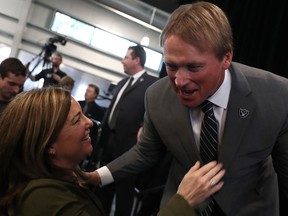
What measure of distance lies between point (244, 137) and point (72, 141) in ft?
1.75

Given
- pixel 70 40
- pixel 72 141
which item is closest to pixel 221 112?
pixel 72 141

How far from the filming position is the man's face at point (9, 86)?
7.64ft

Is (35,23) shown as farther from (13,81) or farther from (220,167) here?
(220,167)

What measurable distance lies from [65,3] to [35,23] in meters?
0.78

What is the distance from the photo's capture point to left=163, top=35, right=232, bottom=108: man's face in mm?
920

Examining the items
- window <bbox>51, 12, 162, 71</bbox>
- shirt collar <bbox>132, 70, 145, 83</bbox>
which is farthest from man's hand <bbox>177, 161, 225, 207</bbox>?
window <bbox>51, 12, 162, 71</bbox>

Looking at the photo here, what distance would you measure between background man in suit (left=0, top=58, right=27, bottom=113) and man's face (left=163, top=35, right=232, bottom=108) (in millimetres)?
1678

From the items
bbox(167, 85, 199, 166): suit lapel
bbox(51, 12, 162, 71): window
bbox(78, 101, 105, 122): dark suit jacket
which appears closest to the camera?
bbox(167, 85, 199, 166): suit lapel

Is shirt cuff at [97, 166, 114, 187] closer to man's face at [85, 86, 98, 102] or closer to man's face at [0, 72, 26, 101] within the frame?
man's face at [0, 72, 26, 101]

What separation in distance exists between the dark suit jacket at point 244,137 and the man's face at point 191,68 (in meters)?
0.13

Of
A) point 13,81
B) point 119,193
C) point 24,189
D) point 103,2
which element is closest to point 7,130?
point 24,189

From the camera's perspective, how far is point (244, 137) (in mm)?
1067

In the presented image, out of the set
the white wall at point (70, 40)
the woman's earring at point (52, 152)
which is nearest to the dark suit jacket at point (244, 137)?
the woman's earring at point (52, 152)

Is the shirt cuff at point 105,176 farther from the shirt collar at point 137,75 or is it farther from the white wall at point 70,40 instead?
the white wall at point 70,40
